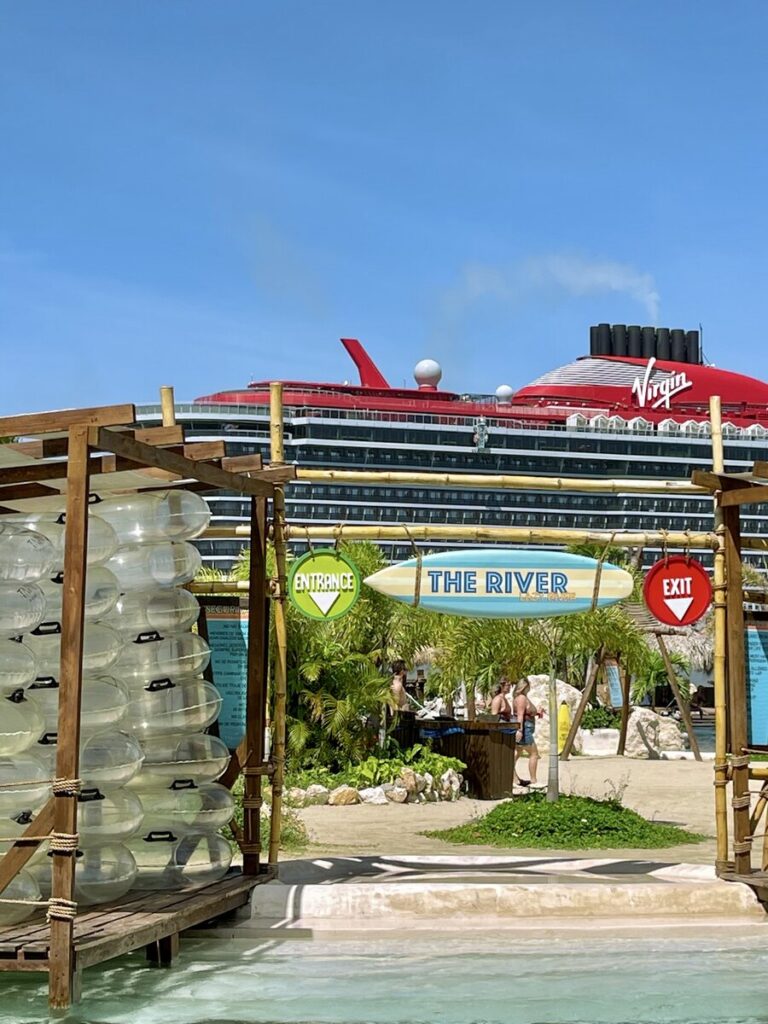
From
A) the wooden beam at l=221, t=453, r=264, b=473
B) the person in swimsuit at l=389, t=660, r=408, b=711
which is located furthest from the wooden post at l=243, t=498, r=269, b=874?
the person in swimsuit at l=389, t=660, r=408, b=711

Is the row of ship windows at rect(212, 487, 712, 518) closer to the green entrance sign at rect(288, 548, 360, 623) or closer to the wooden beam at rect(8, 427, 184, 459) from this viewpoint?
the green entrance sign at rect(288, 548, 360, 623)

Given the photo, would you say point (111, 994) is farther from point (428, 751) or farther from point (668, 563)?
point (428, 751)

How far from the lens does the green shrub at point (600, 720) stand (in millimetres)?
26231

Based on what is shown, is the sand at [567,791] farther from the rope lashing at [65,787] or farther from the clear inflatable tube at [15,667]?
the rope lashing at [65,787]

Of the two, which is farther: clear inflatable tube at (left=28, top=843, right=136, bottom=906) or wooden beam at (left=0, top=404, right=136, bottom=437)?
clear inflatable tube at (left=28, top=843, right=136, bottom=906)

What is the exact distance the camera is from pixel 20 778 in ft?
19.1

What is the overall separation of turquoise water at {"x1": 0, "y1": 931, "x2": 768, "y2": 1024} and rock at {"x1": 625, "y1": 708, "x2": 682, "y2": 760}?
1502 centimetres

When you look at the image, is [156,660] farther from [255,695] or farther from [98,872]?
[98,872]

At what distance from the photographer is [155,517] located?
22.1 ft

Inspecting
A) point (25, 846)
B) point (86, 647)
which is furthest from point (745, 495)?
point (25, 846)

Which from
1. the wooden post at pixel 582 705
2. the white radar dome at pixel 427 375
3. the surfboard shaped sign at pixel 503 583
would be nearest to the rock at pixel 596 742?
the wooden post at pixel 582 705

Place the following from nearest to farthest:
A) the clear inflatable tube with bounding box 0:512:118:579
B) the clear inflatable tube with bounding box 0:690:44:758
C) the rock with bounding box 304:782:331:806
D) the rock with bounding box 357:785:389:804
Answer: the clear inflatable tube with bounding box 0:690:44:758 < the clear inflatable tube with bounding box 0:512:118:579 < the rock with bounding box 304:782:331:806 < the rock with bounding box 357:785:389:804

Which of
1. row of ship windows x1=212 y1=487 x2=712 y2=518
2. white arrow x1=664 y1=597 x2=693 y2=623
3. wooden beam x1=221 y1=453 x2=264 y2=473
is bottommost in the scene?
white arrow x1=664 y1=597 x2=693 y2=623

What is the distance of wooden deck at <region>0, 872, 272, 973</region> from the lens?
5176 millimetres
